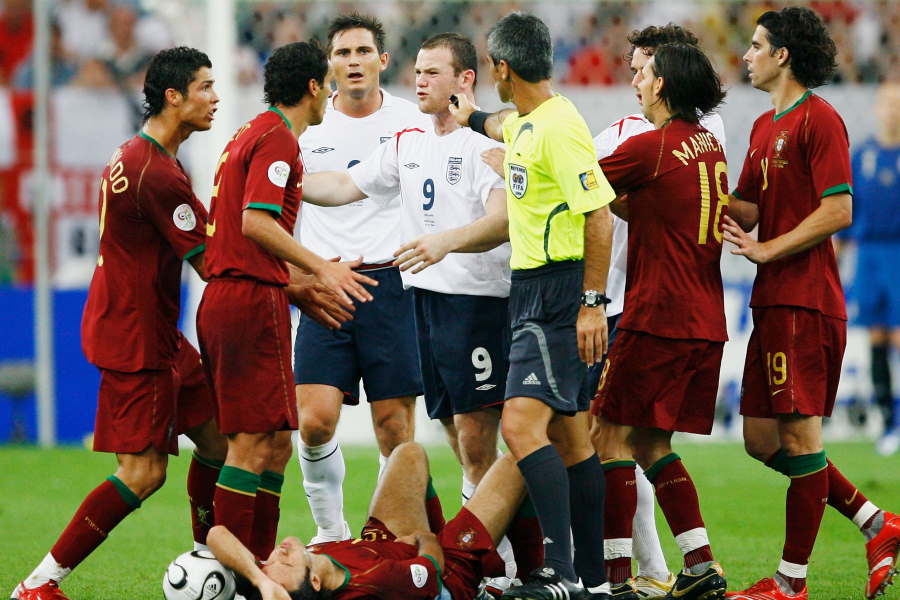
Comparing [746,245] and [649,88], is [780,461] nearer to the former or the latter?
[746,245]

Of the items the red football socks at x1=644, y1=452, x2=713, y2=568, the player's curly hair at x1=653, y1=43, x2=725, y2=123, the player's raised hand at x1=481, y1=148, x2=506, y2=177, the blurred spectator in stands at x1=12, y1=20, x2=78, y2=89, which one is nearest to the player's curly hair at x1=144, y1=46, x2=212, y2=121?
the player's raised hand at x1=481, y1=148, x2=506, y2=177

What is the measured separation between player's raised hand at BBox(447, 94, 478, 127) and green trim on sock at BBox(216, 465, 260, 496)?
1786mm

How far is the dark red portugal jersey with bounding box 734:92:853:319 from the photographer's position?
5.48 m

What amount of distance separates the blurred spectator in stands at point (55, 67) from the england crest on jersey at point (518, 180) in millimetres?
9474

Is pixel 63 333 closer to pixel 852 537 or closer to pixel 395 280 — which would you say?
pixel 395 280

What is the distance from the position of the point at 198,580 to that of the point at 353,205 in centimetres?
249

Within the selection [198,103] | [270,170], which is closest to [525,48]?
[270,170]

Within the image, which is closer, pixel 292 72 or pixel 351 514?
pixel 292 72

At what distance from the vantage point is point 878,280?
1105cm

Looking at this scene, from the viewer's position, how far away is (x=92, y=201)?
480 inches

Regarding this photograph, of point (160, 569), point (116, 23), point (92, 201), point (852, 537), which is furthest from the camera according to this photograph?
point (116, 23)

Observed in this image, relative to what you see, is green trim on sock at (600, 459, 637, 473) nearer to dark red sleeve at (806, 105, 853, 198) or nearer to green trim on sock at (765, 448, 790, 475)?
green trim on sock at (765, 448, 790, 475)

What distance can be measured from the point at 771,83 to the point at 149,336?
2914 millimetres

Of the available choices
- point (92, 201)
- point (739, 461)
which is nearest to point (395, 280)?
point (739, 461)
